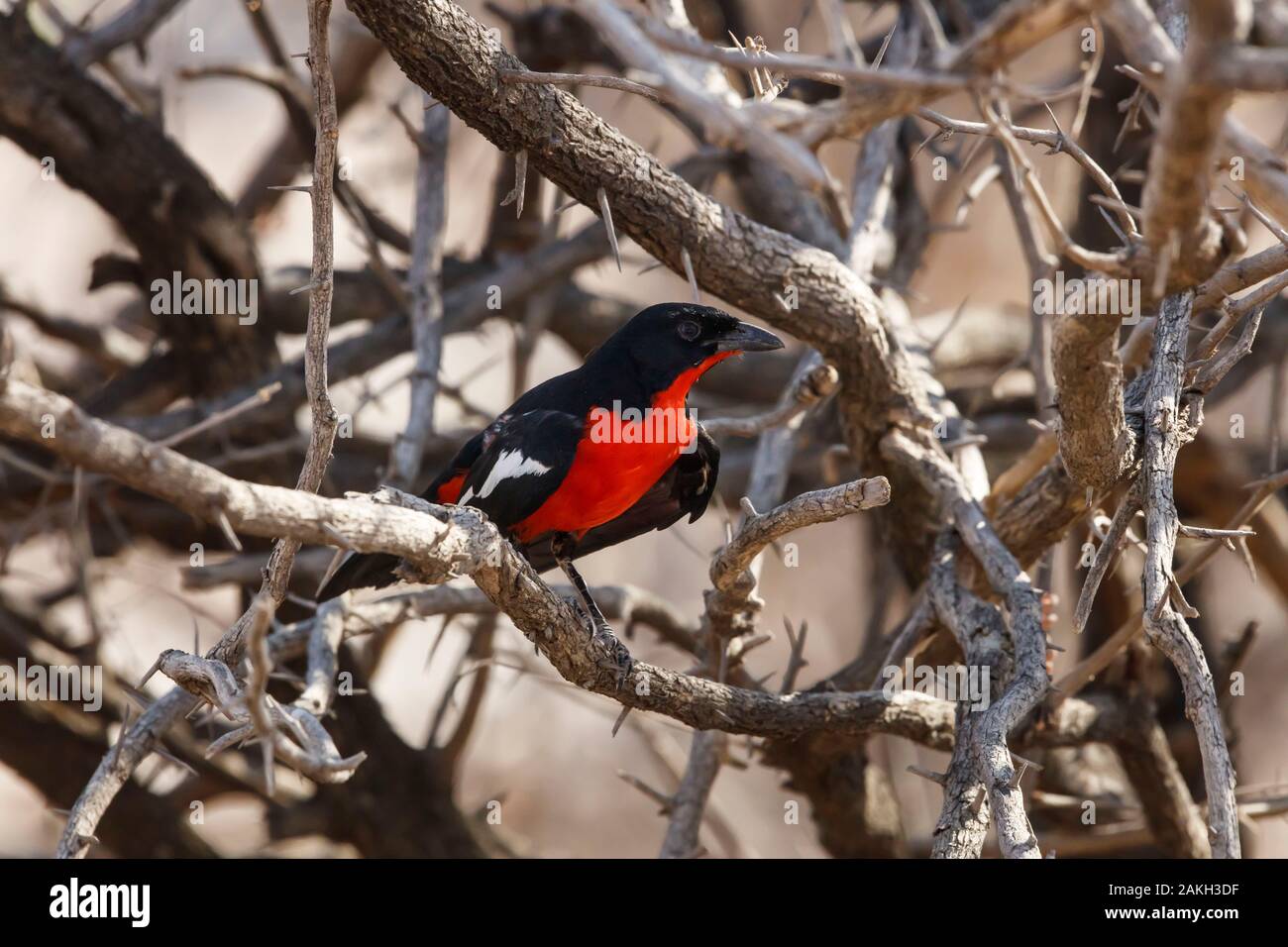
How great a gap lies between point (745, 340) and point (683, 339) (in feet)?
0.67

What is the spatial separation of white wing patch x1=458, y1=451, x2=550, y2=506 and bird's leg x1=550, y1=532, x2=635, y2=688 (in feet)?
1.62

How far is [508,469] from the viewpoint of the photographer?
3734 mm

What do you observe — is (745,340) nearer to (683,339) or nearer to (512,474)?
(683,339)

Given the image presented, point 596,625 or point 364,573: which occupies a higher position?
point 364,573

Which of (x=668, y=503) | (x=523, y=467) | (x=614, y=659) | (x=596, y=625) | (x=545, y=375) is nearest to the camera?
(x=614, y=659)

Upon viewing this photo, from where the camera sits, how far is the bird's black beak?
156 inches

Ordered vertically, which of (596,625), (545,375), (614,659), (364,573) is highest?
(545,375)

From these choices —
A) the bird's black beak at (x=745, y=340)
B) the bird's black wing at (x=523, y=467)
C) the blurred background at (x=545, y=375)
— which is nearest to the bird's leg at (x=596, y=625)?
the bird's black wing at (x=523, y=467)

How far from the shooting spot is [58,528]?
18.6 ft

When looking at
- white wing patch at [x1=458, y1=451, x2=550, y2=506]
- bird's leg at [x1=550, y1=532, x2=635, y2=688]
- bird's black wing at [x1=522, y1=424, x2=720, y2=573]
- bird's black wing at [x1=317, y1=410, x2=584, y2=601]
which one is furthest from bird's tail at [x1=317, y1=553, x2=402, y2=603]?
bird's leg at [x1=550, y1=532, x2=635, y2=688]

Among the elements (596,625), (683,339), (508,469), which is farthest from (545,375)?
(508,469)
